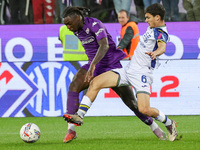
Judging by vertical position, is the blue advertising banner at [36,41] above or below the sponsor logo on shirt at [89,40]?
below

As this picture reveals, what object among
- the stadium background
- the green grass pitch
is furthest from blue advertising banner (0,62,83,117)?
the green grass pitch

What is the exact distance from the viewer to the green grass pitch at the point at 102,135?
253 inches

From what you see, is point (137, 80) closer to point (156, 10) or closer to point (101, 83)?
point (101, 83)

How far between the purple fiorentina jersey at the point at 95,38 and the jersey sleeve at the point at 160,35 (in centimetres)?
67

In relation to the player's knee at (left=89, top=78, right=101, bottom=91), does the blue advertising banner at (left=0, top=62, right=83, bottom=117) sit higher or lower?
lower

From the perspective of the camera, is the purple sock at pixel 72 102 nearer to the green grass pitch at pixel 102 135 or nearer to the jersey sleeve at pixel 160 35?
the green grass pitch at pixel 102 135

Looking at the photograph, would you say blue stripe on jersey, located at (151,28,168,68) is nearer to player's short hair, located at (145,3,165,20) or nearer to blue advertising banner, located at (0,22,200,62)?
player's short hair, located at (145,3,165,20)

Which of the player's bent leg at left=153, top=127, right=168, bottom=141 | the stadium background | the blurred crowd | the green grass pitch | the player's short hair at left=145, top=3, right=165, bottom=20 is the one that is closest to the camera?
the green grass pitch

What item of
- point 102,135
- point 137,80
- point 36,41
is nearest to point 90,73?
point 137,80

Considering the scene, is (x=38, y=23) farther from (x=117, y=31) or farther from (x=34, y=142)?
(x=34, y=142)

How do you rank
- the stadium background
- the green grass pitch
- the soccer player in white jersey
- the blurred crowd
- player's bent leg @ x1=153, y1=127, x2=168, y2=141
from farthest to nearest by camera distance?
the blurred crowd
the stadium background
player's bent leg @ x1=153, y1=127, x2=168, y2=141
the soccer player in white jersey
the green grass pitch

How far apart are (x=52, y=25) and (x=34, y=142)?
23.8 ft

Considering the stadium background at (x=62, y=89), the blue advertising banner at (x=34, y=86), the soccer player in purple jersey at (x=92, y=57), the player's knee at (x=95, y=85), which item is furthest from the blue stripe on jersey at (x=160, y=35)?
the blue advertising banner at (x=34, y=86)

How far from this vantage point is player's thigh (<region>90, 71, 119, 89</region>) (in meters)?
6.66
